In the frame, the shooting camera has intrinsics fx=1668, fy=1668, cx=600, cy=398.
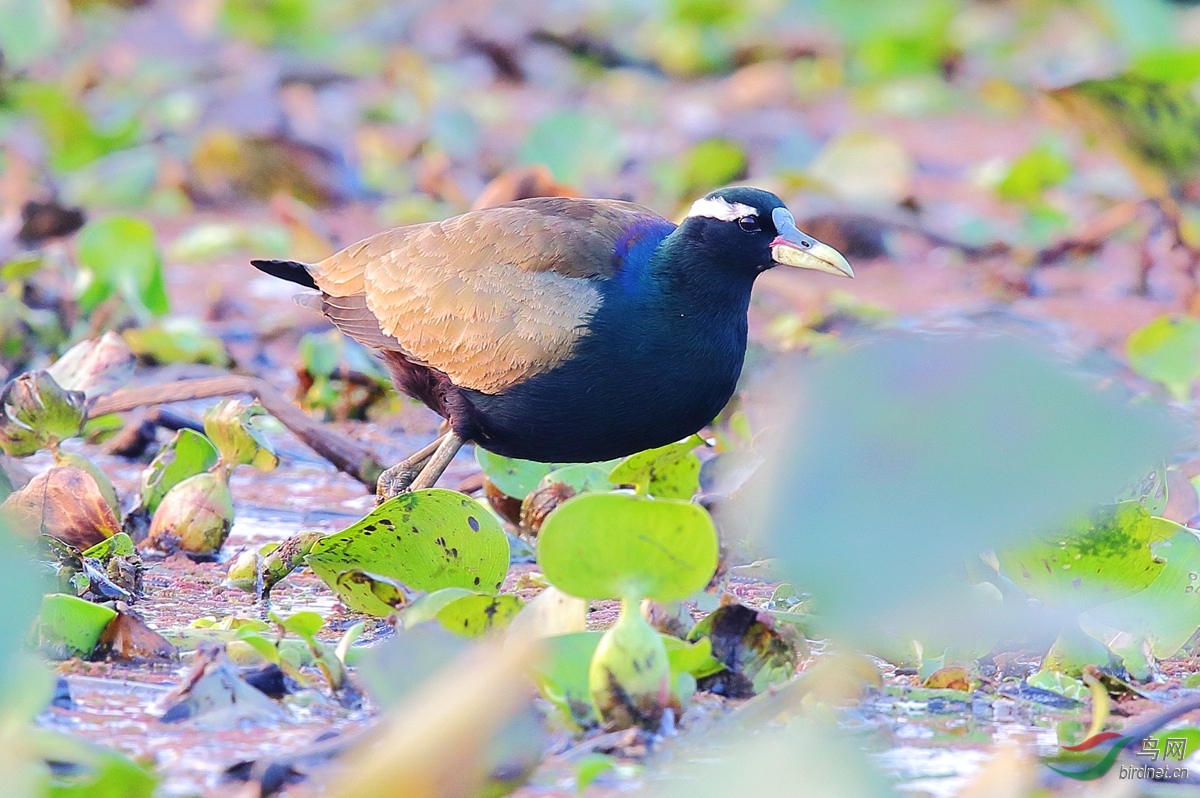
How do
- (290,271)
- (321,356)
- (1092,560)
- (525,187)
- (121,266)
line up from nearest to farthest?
(1092,560) → (290,271) → (321,356) → (121,266) → (525,187)

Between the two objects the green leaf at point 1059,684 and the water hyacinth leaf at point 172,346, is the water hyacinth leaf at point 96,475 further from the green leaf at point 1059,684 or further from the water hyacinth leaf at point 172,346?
the green leaf at point 1059,684

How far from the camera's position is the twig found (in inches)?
171

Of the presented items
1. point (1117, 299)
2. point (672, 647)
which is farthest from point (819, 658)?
point (1117, 299)

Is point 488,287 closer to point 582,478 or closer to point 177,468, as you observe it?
point 582,478

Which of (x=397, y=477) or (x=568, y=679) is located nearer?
(x=568, y=679)

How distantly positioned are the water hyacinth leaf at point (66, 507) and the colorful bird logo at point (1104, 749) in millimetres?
2064

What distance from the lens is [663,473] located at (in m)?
3.99

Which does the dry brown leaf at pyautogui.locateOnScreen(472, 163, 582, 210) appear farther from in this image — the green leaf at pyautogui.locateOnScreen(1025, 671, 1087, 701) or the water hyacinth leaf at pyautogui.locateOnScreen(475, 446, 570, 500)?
the green leaf at pyautogui.locateOnScreen(1025, 671, 1087, 701)

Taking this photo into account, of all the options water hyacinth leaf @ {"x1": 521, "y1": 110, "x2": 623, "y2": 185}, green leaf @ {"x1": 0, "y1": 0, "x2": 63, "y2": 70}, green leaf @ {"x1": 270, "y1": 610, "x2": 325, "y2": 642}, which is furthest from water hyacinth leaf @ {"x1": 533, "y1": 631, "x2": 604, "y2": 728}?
green leaf @ {"x1": 0, "y1": 0, "x2": 63, "y2": 70}

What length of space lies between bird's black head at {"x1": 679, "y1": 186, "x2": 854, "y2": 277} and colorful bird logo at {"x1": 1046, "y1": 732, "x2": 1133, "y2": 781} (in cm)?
158

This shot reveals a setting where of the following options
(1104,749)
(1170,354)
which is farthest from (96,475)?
(1170,354)

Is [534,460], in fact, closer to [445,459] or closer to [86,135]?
[445,459]

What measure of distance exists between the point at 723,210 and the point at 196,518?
143 centimetres

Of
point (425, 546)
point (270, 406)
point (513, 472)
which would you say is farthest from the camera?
point (270, 406)
